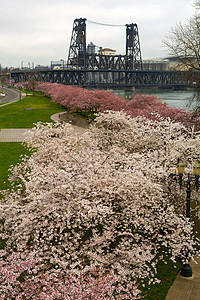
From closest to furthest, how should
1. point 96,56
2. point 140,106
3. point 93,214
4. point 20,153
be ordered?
1. point 93,214
2. point 20,153
3. point 140,106
4. point 96,56

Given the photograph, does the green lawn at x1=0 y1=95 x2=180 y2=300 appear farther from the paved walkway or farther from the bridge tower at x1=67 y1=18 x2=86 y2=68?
the bridge tower at x1=67 y1=18 x2=86 y2=68

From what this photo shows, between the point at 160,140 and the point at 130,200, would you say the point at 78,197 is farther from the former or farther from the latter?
the point at 160,140

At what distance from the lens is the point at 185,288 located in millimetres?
11086

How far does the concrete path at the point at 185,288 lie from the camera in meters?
10.6

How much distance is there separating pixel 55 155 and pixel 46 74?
131455mm

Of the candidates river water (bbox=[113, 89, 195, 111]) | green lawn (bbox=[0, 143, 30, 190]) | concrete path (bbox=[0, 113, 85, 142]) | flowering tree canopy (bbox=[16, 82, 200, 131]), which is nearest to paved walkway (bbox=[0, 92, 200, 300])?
green lawn (bbox=[0, 143, 30, 190])

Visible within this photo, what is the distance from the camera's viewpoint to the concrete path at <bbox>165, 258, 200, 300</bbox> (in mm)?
10586

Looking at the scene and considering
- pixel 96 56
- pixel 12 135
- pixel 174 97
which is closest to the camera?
pixel 12 135

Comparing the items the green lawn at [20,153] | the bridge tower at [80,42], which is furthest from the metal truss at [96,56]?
the green lawn at [20,153]

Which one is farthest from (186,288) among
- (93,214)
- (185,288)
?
(93,214)

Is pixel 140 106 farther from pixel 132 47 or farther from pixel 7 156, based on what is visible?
pixel 132 47

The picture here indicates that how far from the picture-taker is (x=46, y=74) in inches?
5556

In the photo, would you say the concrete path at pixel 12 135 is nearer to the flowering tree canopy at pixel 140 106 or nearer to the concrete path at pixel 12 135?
the concrete path at pixel 12 135

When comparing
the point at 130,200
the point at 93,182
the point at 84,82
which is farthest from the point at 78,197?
the point at 84,82
